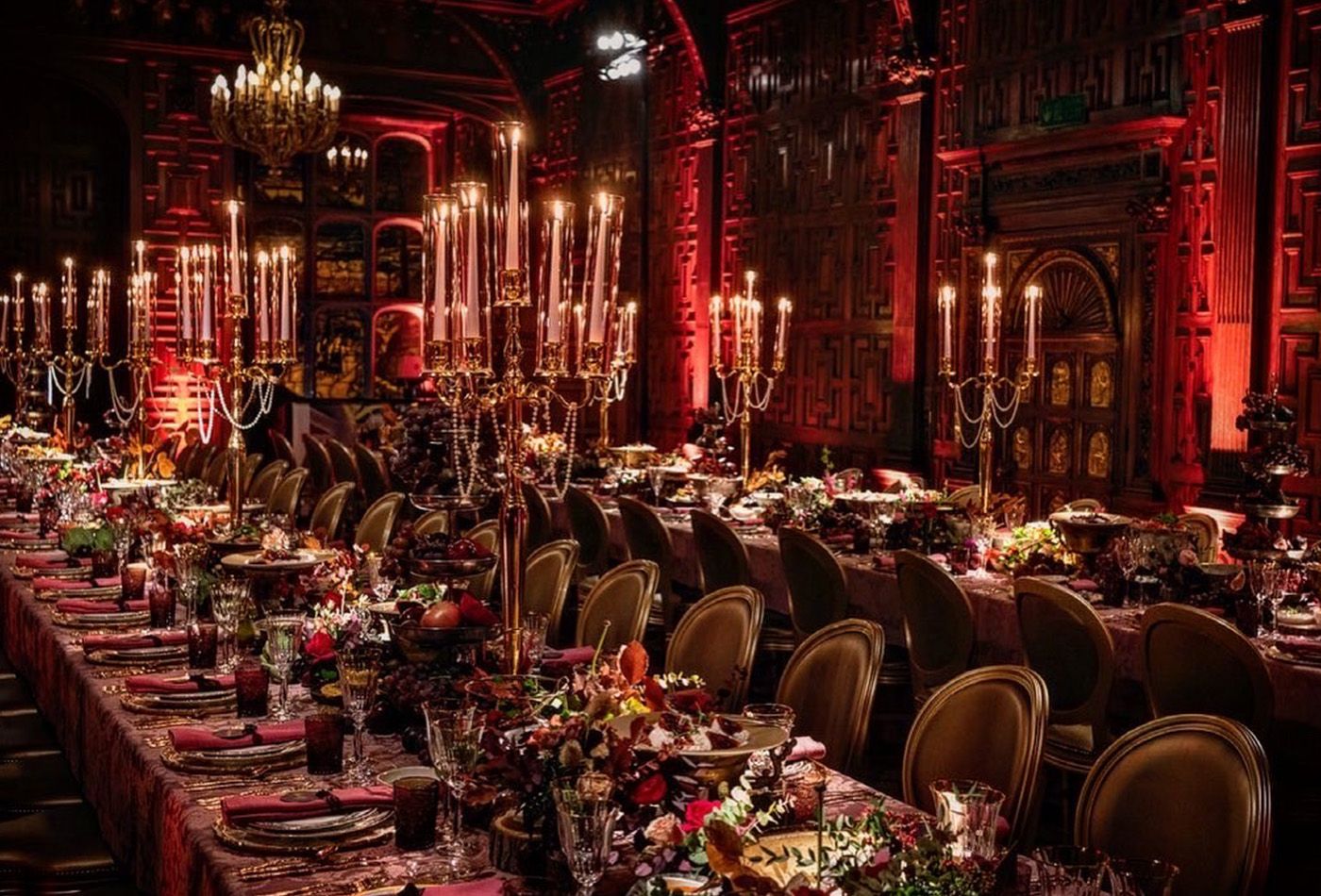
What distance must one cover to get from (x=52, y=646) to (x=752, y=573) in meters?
3.35

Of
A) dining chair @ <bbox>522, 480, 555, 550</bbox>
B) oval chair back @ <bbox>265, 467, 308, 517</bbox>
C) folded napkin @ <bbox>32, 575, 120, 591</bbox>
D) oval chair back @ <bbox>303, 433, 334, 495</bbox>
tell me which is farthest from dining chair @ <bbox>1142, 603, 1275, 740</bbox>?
oval chair back @ <bbox>303, 433, 334, 495</bbox>

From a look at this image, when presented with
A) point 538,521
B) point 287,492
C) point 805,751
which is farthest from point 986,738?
point 287,492

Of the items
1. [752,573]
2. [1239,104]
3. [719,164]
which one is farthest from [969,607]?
[719,164]

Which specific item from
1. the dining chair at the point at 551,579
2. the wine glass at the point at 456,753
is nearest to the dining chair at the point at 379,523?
the dining chair at the point at 551,579

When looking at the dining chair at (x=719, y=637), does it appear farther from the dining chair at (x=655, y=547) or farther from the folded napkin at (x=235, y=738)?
the dining chair at (x=655, y=547)

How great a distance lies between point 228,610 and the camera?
3.51m

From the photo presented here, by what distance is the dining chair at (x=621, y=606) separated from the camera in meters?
4.37

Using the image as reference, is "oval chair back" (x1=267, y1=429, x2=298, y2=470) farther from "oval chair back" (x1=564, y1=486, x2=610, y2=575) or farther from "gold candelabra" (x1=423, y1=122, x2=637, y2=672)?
"gold candelabra" (x1=423, y1=122, x2=637, y2=672)

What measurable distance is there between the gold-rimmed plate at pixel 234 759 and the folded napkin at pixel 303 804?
0.89 ft

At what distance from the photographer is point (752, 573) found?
656 centimetres

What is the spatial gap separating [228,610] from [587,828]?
187 centimetres

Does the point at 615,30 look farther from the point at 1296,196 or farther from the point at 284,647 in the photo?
the point at 284,647

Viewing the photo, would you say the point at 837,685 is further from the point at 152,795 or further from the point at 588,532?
the point at 588,532

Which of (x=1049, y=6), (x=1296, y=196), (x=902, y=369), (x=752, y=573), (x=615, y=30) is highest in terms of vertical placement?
(x=615, y=30)
